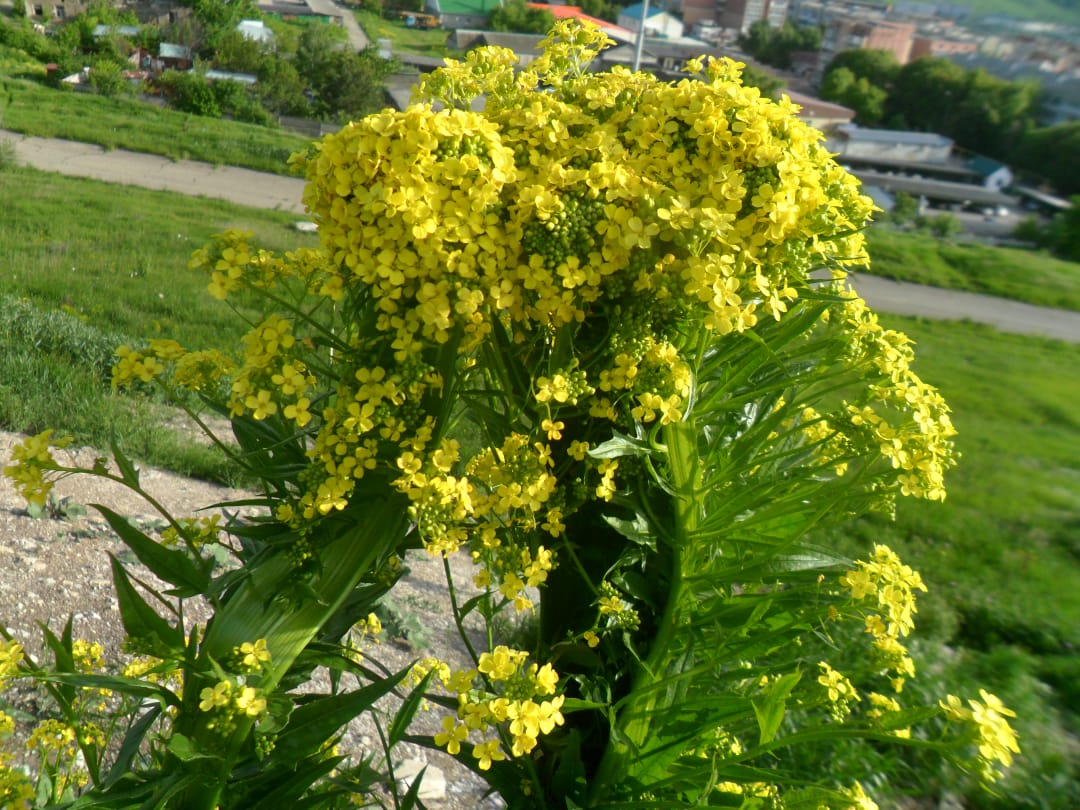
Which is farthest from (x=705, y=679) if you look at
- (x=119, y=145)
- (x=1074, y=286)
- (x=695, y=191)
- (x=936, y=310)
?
(x=1074, y=286)

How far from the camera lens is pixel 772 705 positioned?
70 centimetres

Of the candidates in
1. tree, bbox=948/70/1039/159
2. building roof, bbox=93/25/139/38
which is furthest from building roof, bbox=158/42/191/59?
tree, bbox=948/70/1039/159

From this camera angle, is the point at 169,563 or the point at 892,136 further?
the point at 892,136

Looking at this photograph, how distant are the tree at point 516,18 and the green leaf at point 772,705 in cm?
429

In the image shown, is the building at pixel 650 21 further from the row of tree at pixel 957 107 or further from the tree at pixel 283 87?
the row of tree at pixel 957 107

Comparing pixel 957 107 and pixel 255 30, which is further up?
pixel 255 30

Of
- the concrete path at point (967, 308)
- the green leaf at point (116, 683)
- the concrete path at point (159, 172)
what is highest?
the green leaf at point (116, 683)

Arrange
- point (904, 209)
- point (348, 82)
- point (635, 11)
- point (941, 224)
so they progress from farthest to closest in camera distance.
A: point (941, 224), point (904, 209), point (348, 82), point (635, 11)

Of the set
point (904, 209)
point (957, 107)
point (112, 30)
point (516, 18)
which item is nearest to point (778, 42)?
point (957, 107)

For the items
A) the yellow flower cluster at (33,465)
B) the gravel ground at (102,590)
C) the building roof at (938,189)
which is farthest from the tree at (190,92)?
the building roof at (938,189)

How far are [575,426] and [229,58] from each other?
17.5 ft

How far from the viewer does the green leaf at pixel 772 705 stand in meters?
0.69

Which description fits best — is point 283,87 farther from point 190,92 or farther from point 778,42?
point 778,42

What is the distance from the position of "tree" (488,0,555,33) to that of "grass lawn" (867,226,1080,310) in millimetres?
4576
